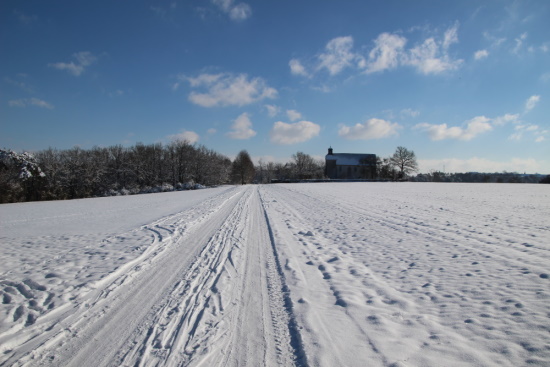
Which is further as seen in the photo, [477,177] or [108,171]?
[477,177]

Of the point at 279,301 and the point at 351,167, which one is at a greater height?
the point at 351,167

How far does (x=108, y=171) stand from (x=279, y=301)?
189 feet

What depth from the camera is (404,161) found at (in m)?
80.9

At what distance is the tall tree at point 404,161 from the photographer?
79.9 m

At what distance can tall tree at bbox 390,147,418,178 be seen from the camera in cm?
7988

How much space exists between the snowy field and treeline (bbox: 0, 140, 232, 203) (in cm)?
2355

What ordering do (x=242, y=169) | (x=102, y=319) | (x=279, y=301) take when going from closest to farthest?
1. (x=102, y=319)
2. (x=279, y=301)
3. (x=242, y=169)

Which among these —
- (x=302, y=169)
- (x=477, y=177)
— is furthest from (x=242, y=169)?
(x=477, y=177)

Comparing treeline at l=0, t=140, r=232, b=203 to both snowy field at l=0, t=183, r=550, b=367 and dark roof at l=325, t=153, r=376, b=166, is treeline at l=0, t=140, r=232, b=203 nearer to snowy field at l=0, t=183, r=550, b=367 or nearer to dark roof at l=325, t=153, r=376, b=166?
snowy field at l=0, t=183, r=550, b=367

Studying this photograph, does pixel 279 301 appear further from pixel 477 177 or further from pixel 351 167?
pixel 351 167

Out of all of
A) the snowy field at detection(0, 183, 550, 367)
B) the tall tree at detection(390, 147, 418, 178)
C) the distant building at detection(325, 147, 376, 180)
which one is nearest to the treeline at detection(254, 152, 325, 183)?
the distant building at detection(325, 147, 376, 180)

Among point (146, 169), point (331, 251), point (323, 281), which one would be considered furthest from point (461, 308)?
point (146, 169)

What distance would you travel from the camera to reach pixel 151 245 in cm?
695

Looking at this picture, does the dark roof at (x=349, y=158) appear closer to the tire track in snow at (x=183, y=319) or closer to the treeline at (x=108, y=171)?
the treeline at (x=108, y=171)
